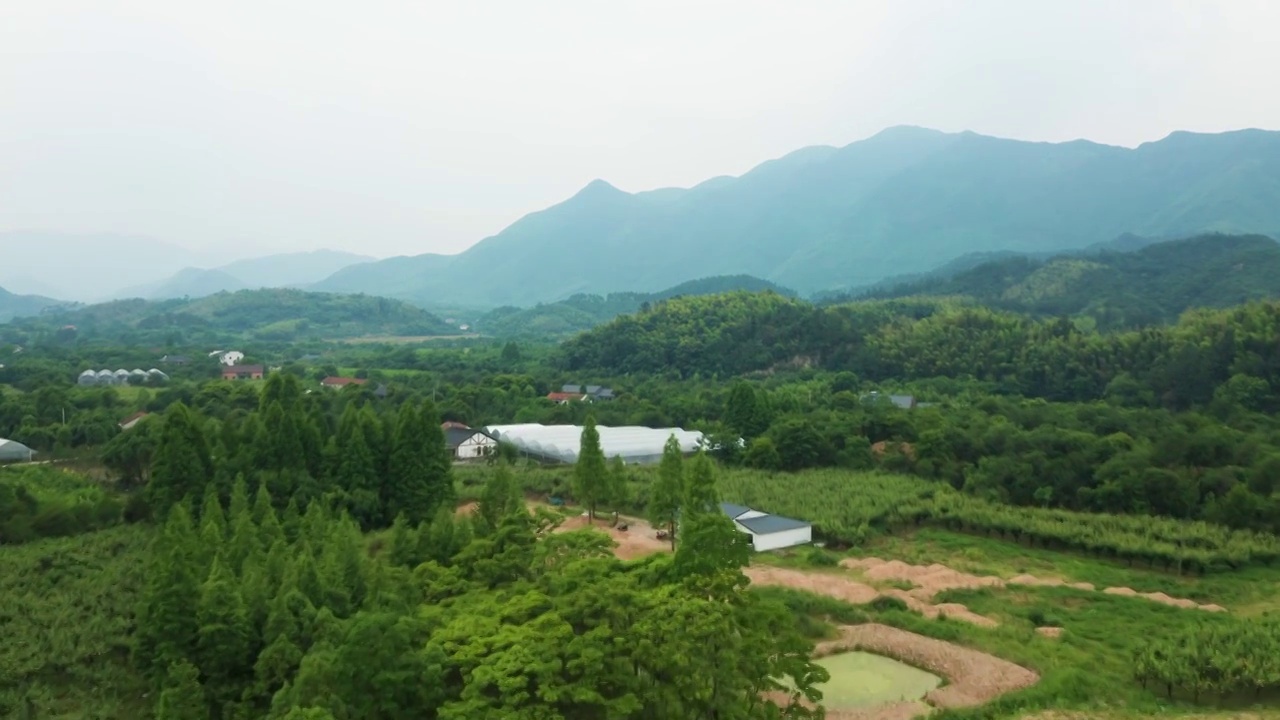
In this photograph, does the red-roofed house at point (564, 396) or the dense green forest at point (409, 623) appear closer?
the dense green forest at point (409, 623)

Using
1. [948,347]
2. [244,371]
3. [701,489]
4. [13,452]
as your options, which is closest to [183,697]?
[701,489]

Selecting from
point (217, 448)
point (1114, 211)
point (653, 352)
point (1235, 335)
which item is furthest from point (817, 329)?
point (1114, 211)

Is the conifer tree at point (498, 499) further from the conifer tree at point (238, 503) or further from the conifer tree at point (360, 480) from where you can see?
the conifer tree at point (238, 503)

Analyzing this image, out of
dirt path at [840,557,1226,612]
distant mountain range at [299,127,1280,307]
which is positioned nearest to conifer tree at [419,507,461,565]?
dirt path at [840,557,1226,612]

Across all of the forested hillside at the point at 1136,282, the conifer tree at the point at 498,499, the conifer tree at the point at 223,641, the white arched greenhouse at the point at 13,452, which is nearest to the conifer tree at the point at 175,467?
the conifer tree at the point at 498,499

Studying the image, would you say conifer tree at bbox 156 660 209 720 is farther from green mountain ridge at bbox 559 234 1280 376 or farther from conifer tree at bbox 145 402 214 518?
green mountain ridge at bbox 559 234 1280 376

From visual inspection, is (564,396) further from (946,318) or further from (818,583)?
(818,583)
